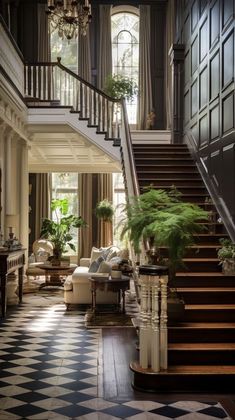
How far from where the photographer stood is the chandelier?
31.3ft

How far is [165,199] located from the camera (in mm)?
6984

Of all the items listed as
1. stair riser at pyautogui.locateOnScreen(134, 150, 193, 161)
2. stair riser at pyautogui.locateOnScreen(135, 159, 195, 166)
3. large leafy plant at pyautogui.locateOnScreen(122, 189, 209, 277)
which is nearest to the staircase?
large leafy plant at pyautogui.locateOnScreen(122, 189, 209, 277)

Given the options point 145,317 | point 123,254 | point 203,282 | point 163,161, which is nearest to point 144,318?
point 145,317

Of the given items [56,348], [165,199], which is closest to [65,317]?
[56,348]

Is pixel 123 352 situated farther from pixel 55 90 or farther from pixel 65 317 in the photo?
pixel 55 90

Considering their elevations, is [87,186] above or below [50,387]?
above

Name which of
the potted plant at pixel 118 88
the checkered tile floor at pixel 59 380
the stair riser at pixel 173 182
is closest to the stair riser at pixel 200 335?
the checkered tile floor at pixel 59 380

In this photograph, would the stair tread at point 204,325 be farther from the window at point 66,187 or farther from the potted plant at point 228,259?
the window at point 66,187

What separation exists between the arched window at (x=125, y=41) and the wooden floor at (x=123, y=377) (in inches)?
445

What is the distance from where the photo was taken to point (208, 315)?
258 inches

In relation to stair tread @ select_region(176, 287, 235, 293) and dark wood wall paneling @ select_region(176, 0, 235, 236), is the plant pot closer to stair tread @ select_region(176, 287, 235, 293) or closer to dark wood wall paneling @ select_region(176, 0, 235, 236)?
stair tread @ select_region(176, 287, 235, 293)

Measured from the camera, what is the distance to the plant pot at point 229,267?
7348 millimetres

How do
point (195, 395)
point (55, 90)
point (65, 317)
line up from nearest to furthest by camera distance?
1. point (195, 395)
2. point (65, 317)
3. point (55, 90)

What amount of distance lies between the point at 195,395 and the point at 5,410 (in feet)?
5.46
